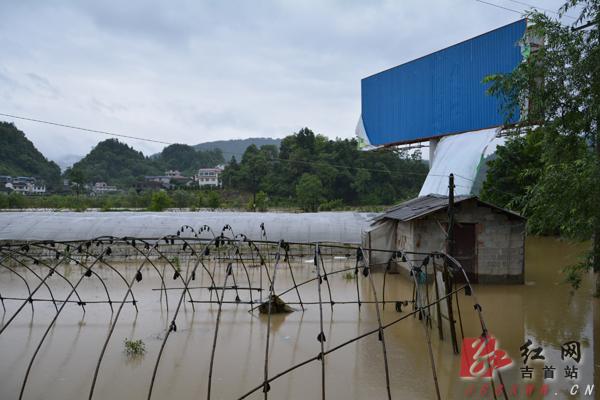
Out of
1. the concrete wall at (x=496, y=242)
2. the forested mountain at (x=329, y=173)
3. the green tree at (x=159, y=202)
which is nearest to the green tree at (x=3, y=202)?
the green tree at (x=159, y=202)

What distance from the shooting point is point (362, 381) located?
839 cm

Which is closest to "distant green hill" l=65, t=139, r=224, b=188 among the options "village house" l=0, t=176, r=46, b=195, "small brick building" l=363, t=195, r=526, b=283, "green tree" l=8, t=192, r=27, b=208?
"village house" l=0, t=176, r=46, b=195

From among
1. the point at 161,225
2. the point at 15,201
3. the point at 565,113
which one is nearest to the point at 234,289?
the point at 161,225

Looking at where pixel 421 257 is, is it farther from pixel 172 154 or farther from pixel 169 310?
pixel 172 154

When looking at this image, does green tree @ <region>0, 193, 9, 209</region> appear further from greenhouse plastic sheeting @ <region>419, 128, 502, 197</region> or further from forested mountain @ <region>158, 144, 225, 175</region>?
forested mountain @ <region>158, 144, 225, 175</region>

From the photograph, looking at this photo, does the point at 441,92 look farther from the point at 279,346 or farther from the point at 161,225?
the point at 279,346

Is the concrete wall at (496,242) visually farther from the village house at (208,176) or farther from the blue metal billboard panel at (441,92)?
the village house at (208,176)

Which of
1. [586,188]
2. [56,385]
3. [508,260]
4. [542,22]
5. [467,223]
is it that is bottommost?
[56,385]

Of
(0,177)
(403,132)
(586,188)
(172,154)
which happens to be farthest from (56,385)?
(172,154)

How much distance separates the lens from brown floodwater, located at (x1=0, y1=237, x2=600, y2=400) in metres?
8.09

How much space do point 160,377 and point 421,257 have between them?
10187 millimetres

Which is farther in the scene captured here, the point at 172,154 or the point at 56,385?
the point at 172,154

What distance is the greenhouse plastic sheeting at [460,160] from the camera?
23495mm

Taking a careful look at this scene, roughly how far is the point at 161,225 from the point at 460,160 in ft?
49.6
